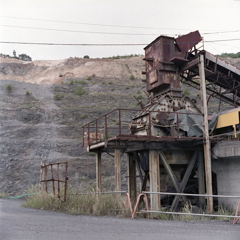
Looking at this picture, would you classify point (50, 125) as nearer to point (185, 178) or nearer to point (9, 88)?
point (9, 88)

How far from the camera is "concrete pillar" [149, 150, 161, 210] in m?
13.1

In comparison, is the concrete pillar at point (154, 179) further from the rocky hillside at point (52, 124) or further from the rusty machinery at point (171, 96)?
the rocky hillside at point (52, 124)

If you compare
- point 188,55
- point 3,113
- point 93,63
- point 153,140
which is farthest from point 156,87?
point 93,63

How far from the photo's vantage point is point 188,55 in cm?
1642

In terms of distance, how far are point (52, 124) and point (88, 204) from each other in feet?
86.8

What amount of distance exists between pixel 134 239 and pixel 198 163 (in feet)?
27.6

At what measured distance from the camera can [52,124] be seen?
1497 inches

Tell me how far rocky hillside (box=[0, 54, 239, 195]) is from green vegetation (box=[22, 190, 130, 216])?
8907mm

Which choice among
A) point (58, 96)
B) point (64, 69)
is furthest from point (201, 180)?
point (64, 69)

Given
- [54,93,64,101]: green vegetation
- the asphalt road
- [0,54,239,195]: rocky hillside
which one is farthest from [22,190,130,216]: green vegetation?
[54,93,64,101]: green vegetation

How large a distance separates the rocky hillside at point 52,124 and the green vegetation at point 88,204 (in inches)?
351

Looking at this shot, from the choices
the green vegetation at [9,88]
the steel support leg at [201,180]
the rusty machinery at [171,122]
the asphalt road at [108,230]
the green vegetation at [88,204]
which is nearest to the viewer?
the asphalt road at [108,230]

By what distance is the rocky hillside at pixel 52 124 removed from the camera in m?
28.0

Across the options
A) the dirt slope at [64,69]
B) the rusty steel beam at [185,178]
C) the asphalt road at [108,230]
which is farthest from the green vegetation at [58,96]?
the asphalt road at [108,230]
